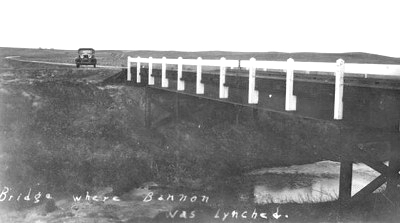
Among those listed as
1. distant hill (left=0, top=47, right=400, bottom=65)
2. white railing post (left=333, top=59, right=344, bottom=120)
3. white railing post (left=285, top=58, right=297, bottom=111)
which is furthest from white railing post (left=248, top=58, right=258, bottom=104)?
distant hill (left=0, top=47, right=400, bottom=65)

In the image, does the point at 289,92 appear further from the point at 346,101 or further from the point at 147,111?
the point at 147,111

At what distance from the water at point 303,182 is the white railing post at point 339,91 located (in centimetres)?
503

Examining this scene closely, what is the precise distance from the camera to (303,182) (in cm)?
1639

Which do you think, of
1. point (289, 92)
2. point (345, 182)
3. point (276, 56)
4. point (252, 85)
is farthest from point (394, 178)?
point (276, 56)

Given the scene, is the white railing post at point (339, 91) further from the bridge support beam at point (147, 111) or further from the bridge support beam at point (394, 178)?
the bridge support beam at point (147, 111)

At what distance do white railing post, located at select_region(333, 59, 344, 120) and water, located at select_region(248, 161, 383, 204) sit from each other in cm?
503

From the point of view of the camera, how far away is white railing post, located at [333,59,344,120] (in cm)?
845

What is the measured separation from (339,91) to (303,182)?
8.27 meters

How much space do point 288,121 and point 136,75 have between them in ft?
23.3

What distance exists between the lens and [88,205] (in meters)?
14.0

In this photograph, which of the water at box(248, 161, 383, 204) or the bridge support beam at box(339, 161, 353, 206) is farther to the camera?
the water at box(248, 161, 383, 204)

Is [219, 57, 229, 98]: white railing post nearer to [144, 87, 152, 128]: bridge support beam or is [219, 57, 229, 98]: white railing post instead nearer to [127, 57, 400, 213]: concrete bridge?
[127, 57, 400, 213]: concrete bridge

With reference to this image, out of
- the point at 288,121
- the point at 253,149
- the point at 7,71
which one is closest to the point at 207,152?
the point at 253,149

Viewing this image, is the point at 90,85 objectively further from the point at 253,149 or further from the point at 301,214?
the point at 301,214
